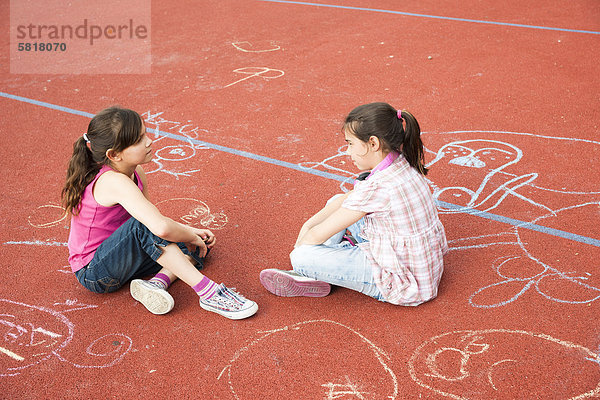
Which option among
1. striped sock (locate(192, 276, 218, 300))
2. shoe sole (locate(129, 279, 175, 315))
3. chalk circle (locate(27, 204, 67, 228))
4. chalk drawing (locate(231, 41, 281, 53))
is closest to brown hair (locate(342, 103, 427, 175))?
striped sock (locate(192, 276, 218, 300))

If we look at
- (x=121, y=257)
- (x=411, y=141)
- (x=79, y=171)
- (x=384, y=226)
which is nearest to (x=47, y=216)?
(x=79, y=171)

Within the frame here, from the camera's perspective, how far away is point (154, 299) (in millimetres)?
2566

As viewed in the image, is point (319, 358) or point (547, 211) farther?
point (547, 211)

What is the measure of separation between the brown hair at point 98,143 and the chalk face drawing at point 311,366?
100 cm

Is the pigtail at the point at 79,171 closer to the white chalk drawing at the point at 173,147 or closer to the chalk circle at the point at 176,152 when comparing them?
the white chalk drawing at the point at 173,147

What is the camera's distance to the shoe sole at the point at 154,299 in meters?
2.56

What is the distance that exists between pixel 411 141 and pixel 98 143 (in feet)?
4.35

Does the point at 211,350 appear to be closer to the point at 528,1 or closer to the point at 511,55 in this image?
the point at 511,55

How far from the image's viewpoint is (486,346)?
2.31 meters

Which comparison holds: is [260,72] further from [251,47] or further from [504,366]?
[504,366]

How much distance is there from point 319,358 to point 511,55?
14.1ft

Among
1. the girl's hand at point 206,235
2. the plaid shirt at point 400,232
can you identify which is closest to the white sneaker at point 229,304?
the girl's hand at point 206,235

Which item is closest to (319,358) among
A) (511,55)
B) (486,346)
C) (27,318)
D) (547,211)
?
(486,346)

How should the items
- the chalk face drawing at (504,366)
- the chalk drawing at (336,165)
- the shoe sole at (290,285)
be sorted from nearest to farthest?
1. the chalk face drawing at (504,366)
2. the shoe sole at (290,285)
3. the chalk drawing at (336,165)
